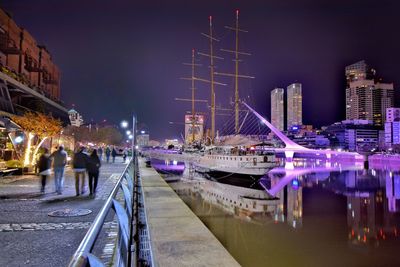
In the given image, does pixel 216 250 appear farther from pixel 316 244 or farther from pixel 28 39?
pixel 28 39

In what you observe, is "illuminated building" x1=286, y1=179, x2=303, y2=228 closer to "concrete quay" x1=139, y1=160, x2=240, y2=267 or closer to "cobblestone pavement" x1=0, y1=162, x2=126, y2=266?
"concrete quay" x1=139, y1=160, x2=240, y2=267

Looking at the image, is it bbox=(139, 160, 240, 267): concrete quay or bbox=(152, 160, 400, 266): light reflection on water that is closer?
bbox=(139, 160, 240, 267): concrete quay

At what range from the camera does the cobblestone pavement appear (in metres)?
5.85

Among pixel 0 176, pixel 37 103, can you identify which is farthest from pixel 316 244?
pixel 37 103

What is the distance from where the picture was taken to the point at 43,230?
25.2ft

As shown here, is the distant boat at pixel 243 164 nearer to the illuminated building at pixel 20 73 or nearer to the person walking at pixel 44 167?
the illuminated building at pixel 20 73

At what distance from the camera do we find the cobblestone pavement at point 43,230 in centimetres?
585

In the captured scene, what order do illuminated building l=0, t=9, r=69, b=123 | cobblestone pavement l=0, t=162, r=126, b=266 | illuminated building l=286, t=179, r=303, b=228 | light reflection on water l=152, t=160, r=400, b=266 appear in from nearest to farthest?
cobblestone pavement l=0, t=162, r=126, b=266, light reflection on water l=152, t=160, r=400, b=266, illuminated building l=286, t=179, r=303, b=228, illuminated building l=0, t=9, r=69, b=123

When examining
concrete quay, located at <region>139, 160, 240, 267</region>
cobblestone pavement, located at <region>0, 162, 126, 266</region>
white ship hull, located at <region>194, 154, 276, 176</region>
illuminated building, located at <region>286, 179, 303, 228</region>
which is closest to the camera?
concrete quay, located at <region>139, 160, 240, 267</region>

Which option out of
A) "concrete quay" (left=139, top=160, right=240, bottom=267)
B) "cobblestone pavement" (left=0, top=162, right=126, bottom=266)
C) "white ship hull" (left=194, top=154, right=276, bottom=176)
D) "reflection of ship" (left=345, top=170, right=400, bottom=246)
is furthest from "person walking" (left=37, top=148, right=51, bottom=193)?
"white ship hull" (left=194, top=154, right=276, bottom=176)

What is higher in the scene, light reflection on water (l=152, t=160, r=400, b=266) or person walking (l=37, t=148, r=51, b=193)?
person walking (l=37, t=148, r=51, b=193)

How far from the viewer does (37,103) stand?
3703 centimetres

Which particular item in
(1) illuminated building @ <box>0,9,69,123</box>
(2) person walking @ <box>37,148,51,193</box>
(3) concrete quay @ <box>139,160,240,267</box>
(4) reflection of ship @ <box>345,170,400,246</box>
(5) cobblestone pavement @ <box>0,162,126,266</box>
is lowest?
(4) reflection of ship @ <box>345,170,400,246</box>

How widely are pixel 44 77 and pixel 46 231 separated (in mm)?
50161
